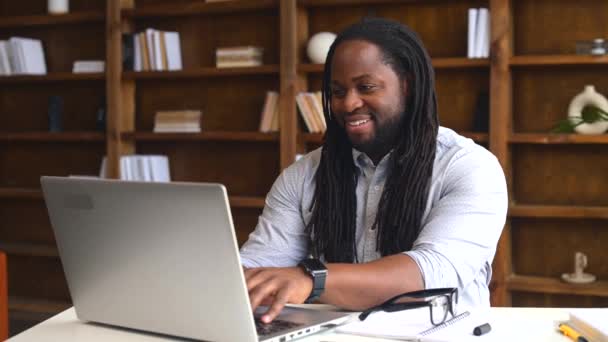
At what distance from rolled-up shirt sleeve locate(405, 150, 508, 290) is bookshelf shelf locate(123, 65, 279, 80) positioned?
2166mm

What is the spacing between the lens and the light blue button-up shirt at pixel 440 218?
5.41 ft

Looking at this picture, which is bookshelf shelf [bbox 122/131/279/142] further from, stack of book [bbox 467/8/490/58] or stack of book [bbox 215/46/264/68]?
stack of book [bbox 467/8/490/58]

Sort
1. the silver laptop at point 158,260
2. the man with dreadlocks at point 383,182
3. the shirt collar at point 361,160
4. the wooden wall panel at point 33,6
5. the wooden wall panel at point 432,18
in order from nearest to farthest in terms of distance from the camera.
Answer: the silver laptop at point 158,260 → the man with dreadlocks at point 383,182 → the shirt collar at point 361,160 → the wooden wall panel at point 432,18 → the wooden wall panel at point 33,6

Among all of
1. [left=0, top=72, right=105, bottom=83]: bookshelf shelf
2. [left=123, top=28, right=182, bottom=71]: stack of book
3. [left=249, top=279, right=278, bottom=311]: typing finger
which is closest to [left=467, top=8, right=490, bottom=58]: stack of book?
[left=123, top=28, right=182, bottom=71]: stack of book

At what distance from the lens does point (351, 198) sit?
1.94 metres

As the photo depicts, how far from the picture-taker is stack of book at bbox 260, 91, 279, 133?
3.93 metres

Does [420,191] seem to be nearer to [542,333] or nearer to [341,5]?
[542,333]

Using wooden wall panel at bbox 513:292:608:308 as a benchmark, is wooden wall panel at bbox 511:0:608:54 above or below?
above

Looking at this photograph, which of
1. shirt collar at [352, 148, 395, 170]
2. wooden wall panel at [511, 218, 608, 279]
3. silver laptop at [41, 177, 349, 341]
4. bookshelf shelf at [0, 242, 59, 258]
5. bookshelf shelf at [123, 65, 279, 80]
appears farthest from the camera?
bookshelf shelf at [0, 242, 59, 258]

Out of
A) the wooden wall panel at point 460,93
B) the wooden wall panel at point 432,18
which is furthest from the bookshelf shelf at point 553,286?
the wooden wall panel at point 432,18

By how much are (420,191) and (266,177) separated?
93.1 inches

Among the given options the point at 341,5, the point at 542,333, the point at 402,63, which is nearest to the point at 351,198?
the point at 402,63

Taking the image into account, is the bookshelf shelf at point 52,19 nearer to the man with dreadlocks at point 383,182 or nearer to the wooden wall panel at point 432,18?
the wooden wall panel at point 432,18

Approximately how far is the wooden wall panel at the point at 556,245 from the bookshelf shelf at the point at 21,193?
2517 mm
